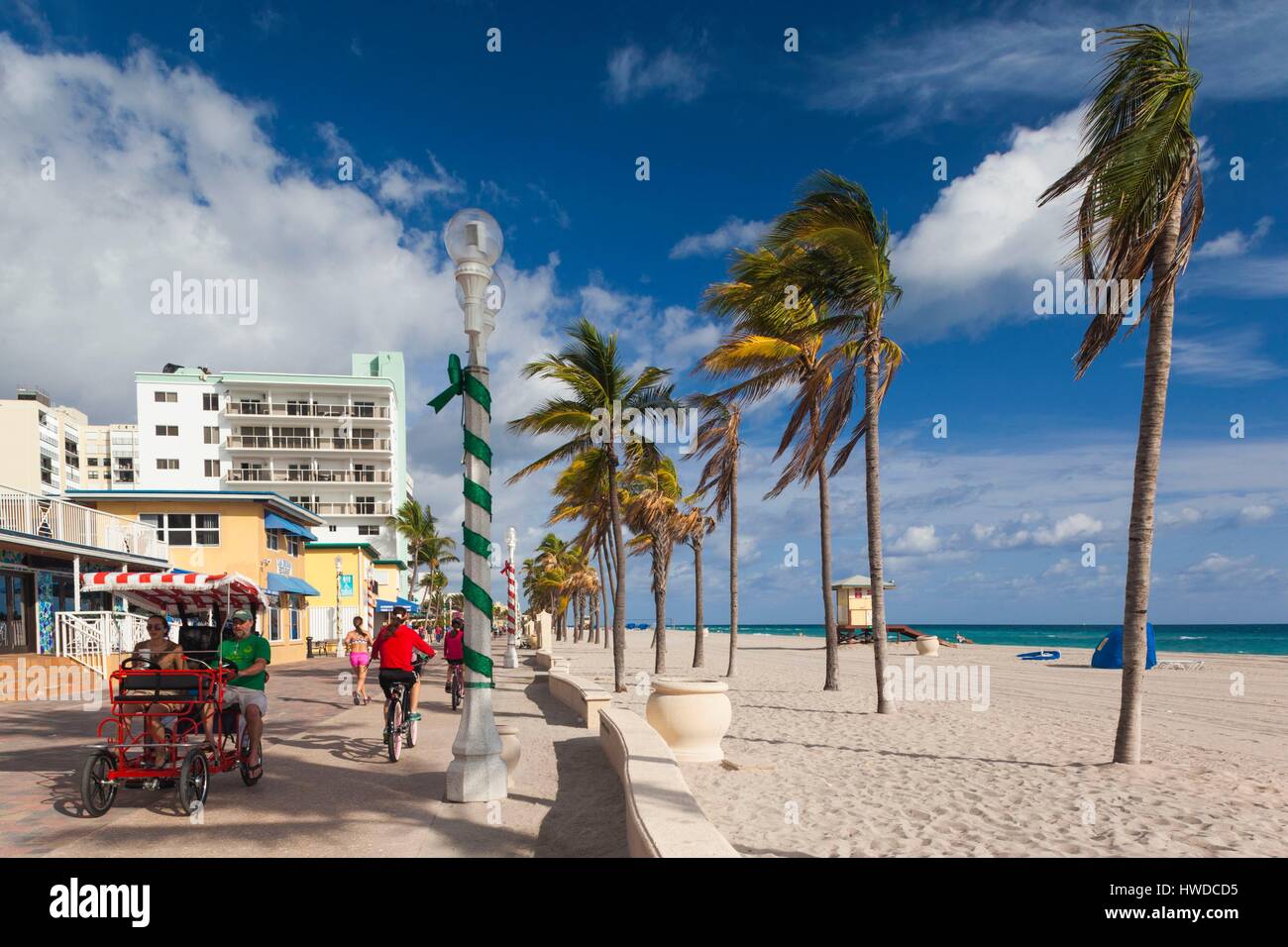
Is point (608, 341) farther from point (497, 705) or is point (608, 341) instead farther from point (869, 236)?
point (497, 705)

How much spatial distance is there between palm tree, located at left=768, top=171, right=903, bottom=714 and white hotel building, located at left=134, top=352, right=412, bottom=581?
186 ft

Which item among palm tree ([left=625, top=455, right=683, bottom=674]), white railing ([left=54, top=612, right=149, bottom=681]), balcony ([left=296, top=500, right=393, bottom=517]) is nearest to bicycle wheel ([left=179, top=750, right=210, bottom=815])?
white railing ([left=54, top=612, right=149, bottom=681])

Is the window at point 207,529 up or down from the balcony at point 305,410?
down

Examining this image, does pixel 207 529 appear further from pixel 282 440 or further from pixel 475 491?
pixel 282 440

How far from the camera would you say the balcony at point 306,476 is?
215 ft

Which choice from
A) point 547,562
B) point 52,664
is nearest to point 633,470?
point 52,664

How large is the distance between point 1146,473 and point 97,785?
11.0m

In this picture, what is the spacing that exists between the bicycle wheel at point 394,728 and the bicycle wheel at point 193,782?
270 cm

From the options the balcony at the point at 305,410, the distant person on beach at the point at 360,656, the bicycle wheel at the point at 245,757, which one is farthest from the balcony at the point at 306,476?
the bicycle wheel at the point at 245,757

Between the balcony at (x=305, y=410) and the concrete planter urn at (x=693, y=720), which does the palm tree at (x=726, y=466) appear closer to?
the concrete planter urn at (x=693, y=720)

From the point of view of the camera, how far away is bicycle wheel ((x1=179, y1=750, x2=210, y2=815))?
22.2ft

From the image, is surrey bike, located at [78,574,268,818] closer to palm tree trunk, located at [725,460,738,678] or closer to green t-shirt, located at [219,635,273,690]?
green t-shirt, located at [219,635,273,690]

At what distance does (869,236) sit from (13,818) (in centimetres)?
1405

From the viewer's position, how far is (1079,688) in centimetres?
2064
